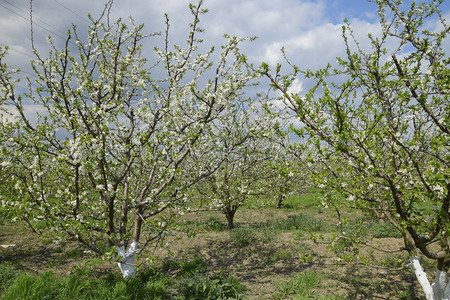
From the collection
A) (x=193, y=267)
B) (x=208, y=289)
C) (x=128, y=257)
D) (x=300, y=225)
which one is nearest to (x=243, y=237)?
(x=193, y=267)

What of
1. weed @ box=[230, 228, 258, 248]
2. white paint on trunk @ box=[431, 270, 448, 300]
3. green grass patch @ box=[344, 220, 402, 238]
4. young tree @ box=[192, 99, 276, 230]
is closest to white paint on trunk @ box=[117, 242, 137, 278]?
young tree @ box=[192, 99, 276, 230]

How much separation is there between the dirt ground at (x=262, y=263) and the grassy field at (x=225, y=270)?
1.1 inches

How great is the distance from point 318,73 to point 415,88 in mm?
1571

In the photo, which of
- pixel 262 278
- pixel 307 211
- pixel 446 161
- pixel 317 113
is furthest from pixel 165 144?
pixel 307 211

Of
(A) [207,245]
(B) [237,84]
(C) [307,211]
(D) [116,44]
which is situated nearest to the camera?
(B) [237,84]

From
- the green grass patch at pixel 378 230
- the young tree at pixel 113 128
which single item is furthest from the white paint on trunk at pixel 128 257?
the green grass patch at pixel 378 230

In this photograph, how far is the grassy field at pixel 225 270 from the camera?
589cm

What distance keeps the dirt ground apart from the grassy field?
0.03 m

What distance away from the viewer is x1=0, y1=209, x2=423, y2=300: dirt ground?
22.4 ft

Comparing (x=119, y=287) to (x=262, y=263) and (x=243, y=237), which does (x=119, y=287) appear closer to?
(x=262, y=263)

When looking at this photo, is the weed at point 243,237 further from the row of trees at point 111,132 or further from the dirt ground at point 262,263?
the row of trees at point 111,132

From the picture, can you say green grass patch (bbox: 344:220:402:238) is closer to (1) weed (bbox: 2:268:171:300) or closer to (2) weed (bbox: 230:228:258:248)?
(2) weed (bbox: 230:228:258:248)

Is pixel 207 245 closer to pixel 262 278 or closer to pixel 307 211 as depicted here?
pixel 262 278

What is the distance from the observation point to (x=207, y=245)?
10781 mm
